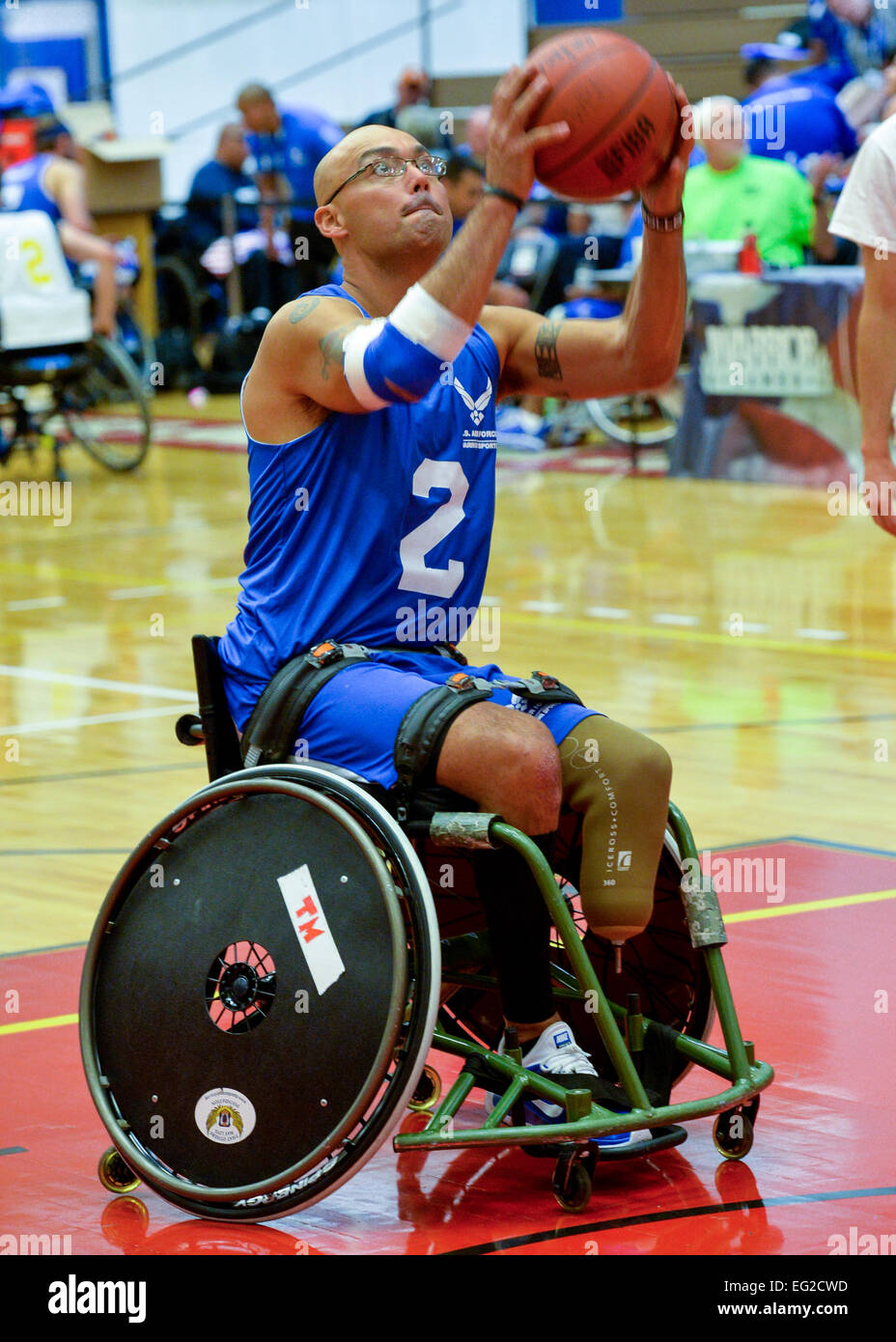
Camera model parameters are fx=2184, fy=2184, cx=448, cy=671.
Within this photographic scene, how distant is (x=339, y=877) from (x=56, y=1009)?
1.28 metres

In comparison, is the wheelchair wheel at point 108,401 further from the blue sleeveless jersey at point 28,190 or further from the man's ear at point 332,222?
the man's ear at point 332,222

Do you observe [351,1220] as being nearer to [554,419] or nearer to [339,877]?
[339,877]

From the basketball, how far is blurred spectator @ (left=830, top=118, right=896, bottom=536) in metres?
1.03

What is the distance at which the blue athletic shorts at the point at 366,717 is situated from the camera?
3189mm

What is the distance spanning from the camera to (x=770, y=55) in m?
13.9

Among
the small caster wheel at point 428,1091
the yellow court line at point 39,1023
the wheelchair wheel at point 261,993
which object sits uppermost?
the wheelchair wheel at point 261,993

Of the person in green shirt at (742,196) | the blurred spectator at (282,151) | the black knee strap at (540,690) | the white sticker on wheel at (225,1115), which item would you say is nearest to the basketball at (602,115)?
the black knee strap at (540,690)

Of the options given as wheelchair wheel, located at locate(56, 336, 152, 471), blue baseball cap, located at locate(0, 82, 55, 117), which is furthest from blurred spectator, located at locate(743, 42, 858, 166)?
blue baseball cap, located at locate(0, 82, 55, 117)

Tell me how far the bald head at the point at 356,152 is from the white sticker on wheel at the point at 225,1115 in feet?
4.59

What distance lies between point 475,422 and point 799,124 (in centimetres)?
1025

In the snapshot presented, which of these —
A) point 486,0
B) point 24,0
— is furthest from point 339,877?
point 24,0

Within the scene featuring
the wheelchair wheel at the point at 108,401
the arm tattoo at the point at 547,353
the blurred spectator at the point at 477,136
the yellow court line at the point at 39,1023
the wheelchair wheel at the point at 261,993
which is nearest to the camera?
the wheelchair wheel at the point at 261,993

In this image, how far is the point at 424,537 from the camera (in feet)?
11.2

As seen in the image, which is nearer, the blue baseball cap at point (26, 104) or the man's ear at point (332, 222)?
the man's ear at point (332, 222)
